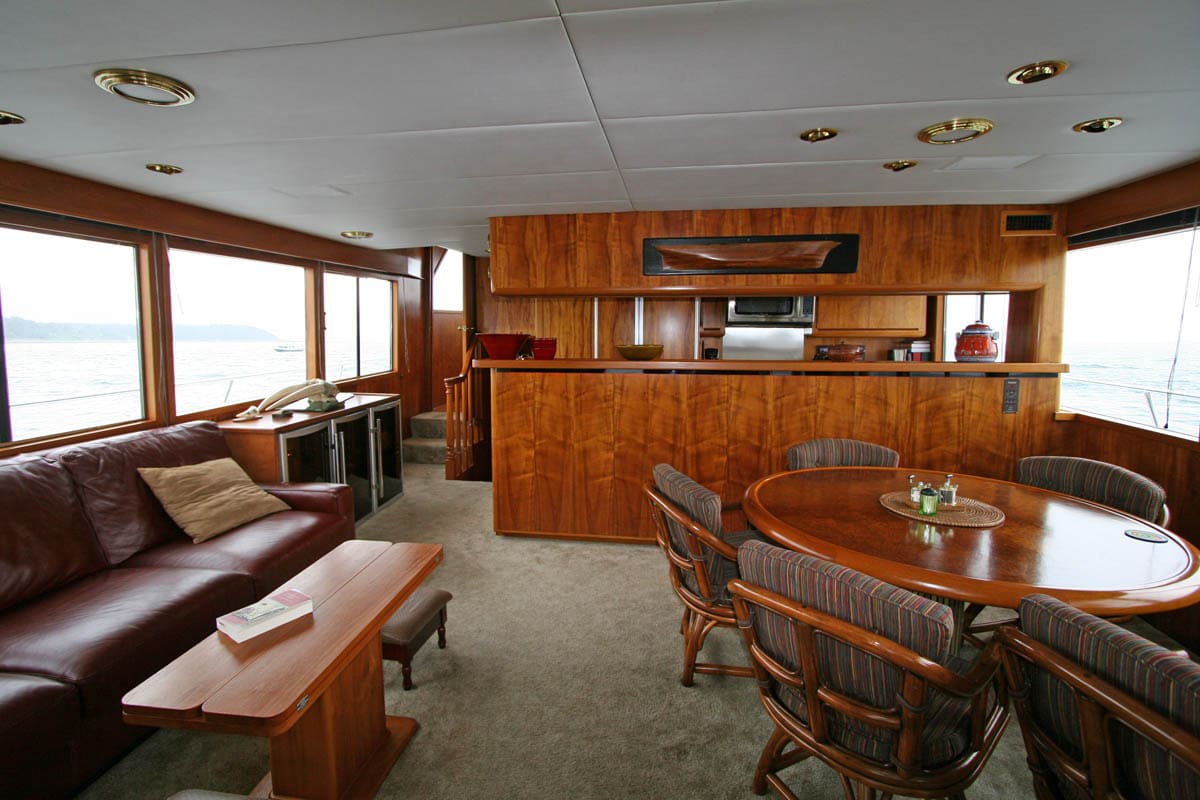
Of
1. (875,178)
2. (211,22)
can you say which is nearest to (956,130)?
(875,178)

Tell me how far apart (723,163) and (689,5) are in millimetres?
1399

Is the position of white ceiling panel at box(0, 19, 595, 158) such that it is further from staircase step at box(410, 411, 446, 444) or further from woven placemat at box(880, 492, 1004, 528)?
staircase step at box(410, 411, 446, 444)

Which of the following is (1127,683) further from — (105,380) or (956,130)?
(105,380)

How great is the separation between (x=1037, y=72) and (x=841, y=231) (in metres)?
2.00

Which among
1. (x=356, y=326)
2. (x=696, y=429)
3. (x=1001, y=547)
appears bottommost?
(x=1001, y=547)

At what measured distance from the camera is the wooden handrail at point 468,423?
5699 millimetres

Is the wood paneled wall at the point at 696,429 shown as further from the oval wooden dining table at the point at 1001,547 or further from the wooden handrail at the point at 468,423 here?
the wooden handrail at the point at 468,423

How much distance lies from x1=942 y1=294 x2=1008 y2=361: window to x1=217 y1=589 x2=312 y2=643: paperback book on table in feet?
14.9

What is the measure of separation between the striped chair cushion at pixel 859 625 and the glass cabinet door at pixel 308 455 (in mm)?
3189

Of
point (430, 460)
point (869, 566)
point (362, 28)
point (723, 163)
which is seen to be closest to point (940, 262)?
point (723, 163)

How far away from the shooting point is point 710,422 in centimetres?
386

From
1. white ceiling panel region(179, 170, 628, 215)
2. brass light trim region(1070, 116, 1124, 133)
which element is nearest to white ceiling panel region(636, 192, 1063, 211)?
white ceiling panel region(179, 170, 628, 215)

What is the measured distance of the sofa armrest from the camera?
329 centimetres

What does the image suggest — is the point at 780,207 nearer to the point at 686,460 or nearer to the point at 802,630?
the point at 686,460
